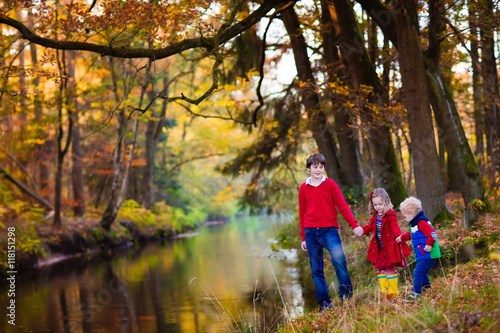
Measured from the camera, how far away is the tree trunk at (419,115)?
28.6 feet

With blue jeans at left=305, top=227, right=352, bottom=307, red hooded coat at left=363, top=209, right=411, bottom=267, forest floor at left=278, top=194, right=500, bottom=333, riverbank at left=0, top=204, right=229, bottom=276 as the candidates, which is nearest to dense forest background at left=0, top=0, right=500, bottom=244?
riverbank at left=0, top=204, right=229, bottom=276

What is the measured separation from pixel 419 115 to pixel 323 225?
12.1 ft

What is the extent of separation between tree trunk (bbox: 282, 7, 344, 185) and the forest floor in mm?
5429

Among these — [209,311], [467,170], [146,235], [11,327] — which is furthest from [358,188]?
[146,235]

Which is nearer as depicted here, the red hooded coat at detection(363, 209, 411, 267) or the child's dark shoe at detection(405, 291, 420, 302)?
the child's dark shoe at detection(405, 291, 420, 302)

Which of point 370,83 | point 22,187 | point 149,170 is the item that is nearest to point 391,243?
point 370,83

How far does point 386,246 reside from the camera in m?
5.91

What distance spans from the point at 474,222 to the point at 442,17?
373 centimetres

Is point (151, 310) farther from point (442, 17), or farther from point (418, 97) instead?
point (442, 17)

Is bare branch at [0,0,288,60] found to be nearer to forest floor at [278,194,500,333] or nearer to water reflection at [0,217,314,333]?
water reflection at [0,217,314,333]

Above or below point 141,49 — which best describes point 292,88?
above

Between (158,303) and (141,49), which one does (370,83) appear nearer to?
(141,49)

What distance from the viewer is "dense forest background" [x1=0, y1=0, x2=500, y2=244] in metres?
8.60

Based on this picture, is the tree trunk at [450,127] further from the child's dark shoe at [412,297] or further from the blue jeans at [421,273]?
the child's dark shoe at [412,297]
